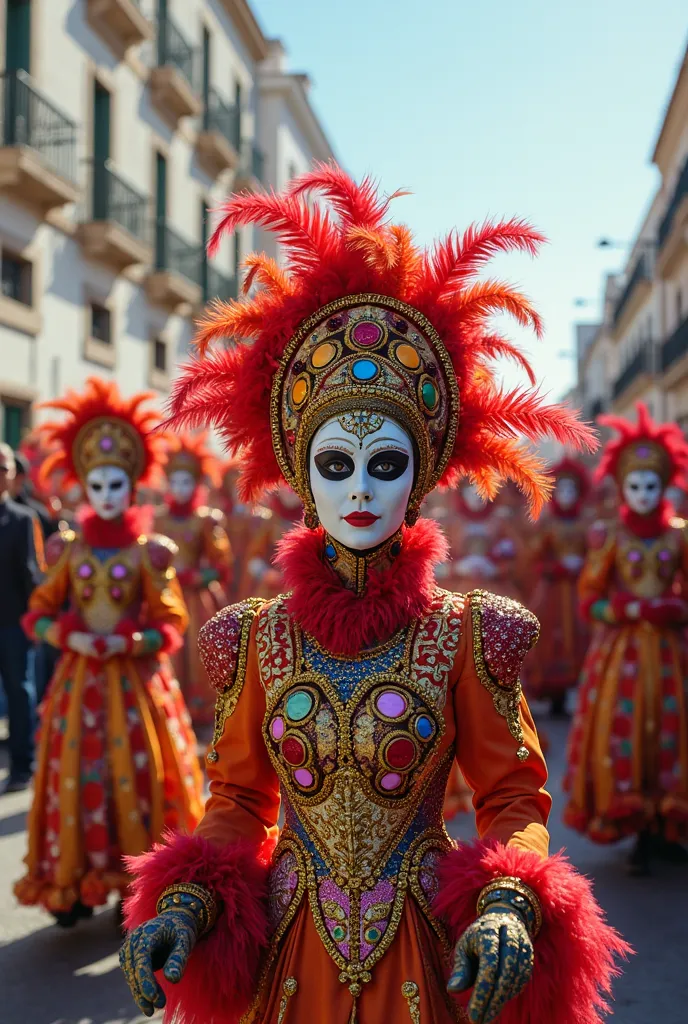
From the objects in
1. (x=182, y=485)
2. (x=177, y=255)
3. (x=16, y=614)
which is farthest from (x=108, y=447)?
(x=177, y=255)

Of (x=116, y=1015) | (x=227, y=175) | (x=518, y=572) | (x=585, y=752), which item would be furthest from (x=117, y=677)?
(x=227, y=175)

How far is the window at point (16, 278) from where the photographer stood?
12.9 m

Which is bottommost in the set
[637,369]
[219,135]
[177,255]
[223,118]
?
[637,369]

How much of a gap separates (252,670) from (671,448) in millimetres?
4082

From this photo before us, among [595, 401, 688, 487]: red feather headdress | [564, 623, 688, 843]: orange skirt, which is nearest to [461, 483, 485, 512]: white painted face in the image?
[595, 401, 688, 487]: red feather headdress

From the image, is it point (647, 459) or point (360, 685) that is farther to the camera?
point (647, 459)

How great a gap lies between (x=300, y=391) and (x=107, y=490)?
9.10 ft

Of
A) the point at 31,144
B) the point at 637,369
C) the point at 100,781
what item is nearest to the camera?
the point at 100,781

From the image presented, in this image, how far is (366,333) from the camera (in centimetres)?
238

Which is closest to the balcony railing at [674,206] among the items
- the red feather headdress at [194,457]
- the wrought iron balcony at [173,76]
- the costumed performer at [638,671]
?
the wrought iron balcony at [173,76]

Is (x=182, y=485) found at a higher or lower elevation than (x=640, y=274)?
lower

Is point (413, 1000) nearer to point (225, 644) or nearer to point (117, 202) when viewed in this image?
point (225, 644)

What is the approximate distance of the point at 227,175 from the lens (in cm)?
2295

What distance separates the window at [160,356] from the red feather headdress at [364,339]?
16.3 m
